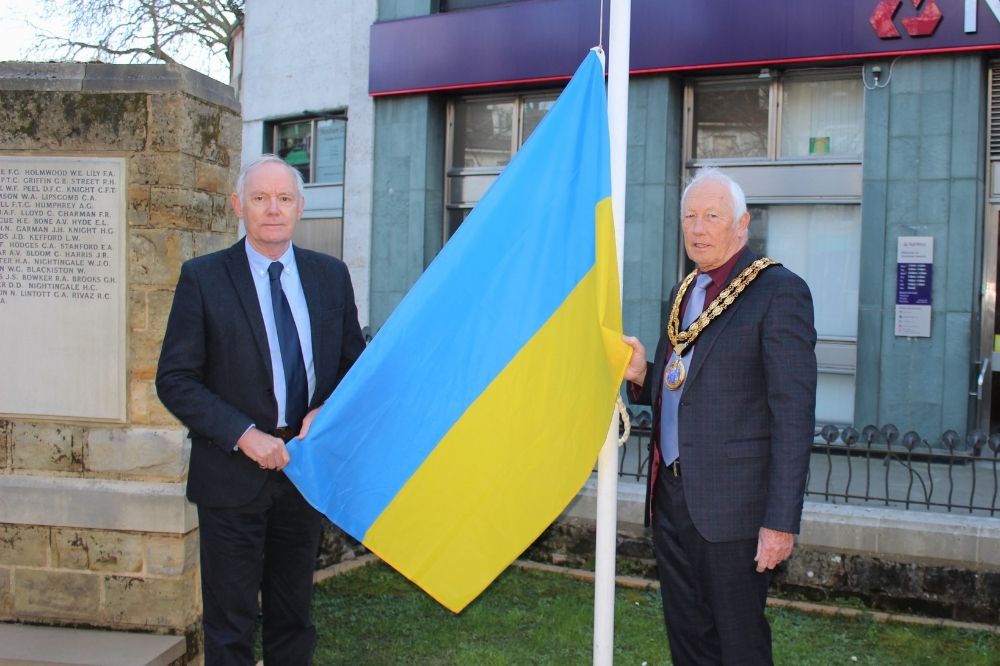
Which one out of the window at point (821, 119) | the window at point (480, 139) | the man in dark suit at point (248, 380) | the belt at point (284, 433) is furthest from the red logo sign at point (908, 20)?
the belt at point (284, 433)

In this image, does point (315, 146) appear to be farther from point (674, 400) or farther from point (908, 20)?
point (674, 400)

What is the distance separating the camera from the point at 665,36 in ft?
38.4

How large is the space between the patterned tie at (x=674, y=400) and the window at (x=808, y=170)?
28.1 feet

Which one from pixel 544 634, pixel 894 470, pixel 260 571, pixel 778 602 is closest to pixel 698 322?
pixel 260 571

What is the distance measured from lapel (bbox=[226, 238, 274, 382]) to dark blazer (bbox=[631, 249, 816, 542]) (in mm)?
1429

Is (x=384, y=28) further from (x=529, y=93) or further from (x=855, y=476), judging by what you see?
(x=855, y=476)

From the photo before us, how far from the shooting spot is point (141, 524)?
175 inches

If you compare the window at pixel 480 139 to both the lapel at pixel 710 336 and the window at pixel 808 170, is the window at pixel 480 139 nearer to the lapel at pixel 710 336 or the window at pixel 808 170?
the window at pixel 808 170

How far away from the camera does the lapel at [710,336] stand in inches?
Answer: 127

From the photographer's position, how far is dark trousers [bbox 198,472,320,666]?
3.46m

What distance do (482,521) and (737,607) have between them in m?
0.88

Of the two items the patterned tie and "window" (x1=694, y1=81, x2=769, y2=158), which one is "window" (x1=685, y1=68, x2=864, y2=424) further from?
the patterned tie

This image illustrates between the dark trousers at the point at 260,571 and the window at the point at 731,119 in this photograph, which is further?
the window at the point at 731,119

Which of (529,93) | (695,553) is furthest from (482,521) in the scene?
(529,93)
